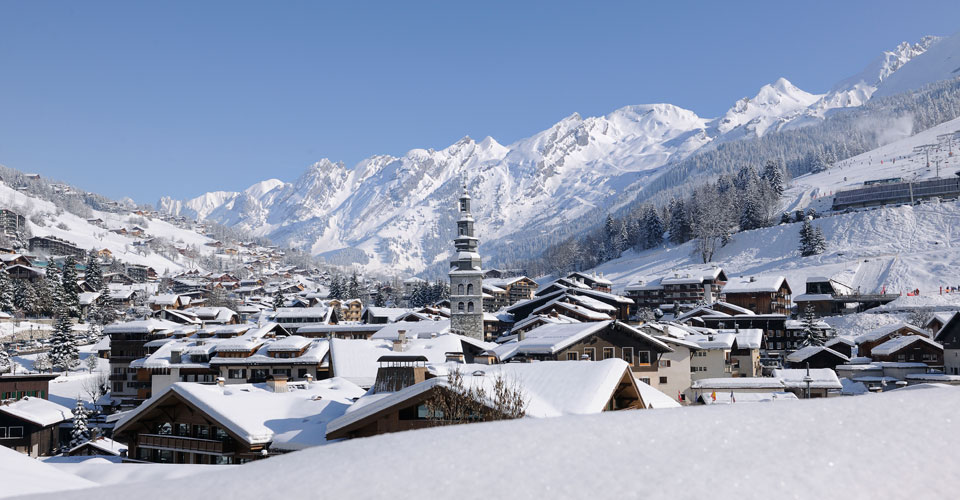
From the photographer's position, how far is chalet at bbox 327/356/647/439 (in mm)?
17094

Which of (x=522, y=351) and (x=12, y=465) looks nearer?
(x=12, y=465)

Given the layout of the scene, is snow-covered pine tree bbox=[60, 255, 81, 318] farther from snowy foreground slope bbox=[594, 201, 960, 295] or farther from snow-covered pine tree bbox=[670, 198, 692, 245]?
snow-covered pine tree bbox=[670, 198, 692, 245]

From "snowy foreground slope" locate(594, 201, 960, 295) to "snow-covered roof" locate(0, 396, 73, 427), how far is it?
Answer: 3732 inches

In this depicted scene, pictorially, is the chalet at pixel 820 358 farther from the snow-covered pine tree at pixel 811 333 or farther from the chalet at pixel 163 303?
the chalet at pixel 163 303

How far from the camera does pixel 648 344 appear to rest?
1586 inches

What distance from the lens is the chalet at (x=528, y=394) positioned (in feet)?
56.1

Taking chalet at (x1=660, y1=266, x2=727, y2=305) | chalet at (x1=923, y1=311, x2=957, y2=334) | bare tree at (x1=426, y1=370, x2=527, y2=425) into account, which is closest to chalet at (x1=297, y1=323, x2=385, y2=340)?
chalet at (x1=660, y1=266, x2=727, y2=305)

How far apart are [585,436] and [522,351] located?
33.8 m

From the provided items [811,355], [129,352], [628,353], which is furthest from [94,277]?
[811,355]

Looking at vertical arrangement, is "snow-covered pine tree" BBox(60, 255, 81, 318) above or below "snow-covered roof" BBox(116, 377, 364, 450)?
above

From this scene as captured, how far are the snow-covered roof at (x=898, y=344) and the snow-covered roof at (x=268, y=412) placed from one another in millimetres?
53956

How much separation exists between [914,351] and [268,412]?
5974 cm

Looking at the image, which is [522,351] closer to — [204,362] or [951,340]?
[204,362]

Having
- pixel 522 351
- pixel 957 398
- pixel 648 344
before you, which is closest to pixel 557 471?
pixel 957 398
